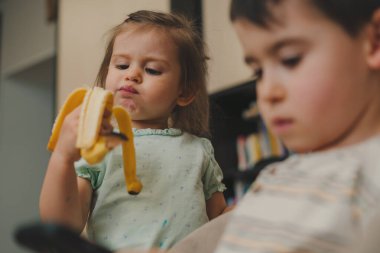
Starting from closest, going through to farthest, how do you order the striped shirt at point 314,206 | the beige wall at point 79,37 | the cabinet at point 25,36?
the striped shirt at point 314,206
the beige wall at point 79,37
the cabinet at point 25,36

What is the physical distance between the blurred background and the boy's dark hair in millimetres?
1319

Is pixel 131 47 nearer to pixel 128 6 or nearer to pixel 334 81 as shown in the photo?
pixel 128 6

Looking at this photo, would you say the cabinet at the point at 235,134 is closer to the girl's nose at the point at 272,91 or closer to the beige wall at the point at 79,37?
the beige wall at the point at 79,37

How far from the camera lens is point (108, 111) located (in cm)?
71

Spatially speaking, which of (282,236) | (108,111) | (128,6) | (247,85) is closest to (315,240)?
(282,236)

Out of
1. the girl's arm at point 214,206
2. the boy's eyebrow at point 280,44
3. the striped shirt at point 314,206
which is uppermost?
the boy's eyebrow at point 280,44

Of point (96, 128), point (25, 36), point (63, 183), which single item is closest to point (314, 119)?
point (96, 128)

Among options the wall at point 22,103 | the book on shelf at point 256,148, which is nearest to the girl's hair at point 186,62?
the book on shelf at point 256,148

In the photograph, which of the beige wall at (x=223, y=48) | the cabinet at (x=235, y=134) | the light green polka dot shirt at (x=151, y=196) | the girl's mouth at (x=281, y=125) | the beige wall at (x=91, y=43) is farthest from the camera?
the cabinet at (x=235, y=134)

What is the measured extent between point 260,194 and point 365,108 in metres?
0.16

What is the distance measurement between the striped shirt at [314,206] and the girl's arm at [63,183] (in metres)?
0.31

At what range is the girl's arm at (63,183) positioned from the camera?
716mm

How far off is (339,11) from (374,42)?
0.06 m

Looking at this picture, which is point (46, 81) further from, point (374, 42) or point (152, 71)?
point (374, 42)
